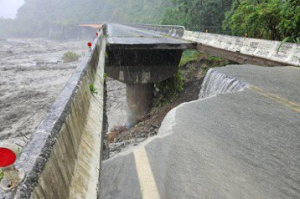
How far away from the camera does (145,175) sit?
2.33m

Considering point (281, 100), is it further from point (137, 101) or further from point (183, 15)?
point (183, 15)

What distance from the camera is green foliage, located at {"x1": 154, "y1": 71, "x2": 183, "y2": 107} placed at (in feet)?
41.4

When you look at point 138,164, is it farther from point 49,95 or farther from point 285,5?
point 49,95

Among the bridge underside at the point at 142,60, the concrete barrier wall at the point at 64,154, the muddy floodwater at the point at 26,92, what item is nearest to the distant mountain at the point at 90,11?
the muddy floodwater at the point at 26,92

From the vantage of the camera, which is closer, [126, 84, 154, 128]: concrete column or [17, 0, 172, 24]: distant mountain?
[126, 84, 154, 128]: concrete column

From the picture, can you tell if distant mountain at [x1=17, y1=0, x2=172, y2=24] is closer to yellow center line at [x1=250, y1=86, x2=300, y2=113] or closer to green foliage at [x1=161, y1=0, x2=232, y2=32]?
green foliage at [x1=161, y1=0, x2=232, y2=32]

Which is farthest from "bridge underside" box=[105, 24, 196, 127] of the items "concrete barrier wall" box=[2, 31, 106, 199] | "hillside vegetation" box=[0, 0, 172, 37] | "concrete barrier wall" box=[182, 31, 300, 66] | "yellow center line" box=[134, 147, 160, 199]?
"hillside vegetation" box=[0, 0, 172, 37]

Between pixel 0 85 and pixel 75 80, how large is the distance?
97.1 ft

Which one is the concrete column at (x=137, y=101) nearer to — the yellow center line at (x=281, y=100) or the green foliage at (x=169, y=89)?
the green foliage at (x=169, y=89)

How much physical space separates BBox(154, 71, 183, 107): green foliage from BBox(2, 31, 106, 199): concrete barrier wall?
9.74 m

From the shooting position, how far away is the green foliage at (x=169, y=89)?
41.4 ft

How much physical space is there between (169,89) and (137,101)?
80.1 inches

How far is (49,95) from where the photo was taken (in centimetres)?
2339

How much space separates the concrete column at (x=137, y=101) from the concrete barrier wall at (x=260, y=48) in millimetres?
4485
